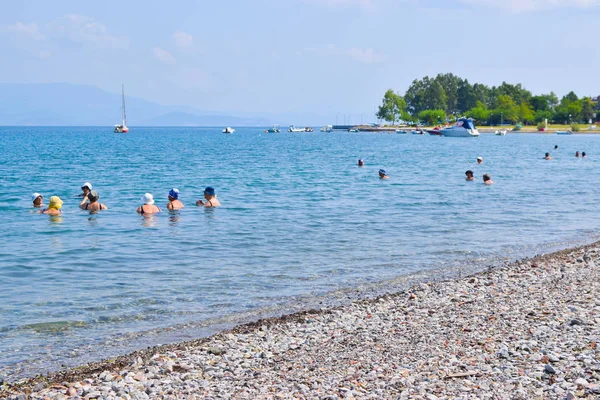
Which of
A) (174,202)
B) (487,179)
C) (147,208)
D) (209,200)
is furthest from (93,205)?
(487,179)

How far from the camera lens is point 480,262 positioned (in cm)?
1731

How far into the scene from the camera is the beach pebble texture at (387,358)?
306 inches


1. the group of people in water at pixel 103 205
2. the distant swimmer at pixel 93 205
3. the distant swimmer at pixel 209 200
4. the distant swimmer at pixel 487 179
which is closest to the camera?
the group of people in water at pixel 103 205

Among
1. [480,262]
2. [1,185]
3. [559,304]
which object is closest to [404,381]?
[559,304]

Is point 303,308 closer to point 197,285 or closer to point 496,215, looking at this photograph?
point 197,285

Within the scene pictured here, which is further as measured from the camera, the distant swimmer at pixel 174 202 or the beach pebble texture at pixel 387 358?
the distant swimmer at pixel 174 202

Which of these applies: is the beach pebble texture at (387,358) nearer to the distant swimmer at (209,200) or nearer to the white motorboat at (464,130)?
the distant swimmer at (209,200)

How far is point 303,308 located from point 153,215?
13928 millimetres

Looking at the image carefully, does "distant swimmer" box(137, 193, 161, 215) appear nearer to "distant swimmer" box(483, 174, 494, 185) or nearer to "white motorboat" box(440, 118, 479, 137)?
"distant swimmer" box(483, 174, 494, 185)

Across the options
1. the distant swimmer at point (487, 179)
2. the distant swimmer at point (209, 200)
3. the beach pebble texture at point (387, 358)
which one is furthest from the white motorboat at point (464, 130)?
the beach pebble texture at point (387, 358)

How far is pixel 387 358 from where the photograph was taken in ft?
29.4

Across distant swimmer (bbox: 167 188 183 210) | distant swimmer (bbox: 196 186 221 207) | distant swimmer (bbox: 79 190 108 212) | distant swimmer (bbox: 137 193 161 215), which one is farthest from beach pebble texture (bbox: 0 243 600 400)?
distant swimmer (bbox: 79 190 108 212)

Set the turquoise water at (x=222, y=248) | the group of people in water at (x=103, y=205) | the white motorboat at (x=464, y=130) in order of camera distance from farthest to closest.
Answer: the white motorboat at (x=464, y=130) → the group of people in water at (x=103, y=205) → the turquoise water at (x=222, y=248)

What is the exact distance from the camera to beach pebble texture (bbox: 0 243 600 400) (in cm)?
777
